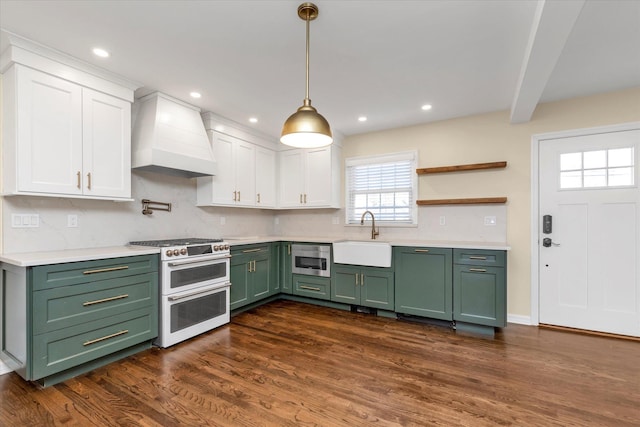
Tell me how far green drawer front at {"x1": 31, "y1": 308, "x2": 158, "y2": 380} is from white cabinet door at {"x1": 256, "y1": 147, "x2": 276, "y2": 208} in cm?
221

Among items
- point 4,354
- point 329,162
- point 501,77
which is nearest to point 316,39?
point 501,77

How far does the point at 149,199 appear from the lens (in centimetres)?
333

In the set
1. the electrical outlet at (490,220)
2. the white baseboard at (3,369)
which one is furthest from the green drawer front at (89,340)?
the electrical outlet at (490,220)

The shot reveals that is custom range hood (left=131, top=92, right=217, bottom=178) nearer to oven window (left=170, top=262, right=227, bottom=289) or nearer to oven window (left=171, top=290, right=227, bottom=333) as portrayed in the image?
oven window (left=170, top=262, right=227, bottom=289)

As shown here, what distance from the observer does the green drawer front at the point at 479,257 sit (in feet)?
10.1

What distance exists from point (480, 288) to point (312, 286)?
2032 millimetres

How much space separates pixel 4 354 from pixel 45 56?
2.28 m

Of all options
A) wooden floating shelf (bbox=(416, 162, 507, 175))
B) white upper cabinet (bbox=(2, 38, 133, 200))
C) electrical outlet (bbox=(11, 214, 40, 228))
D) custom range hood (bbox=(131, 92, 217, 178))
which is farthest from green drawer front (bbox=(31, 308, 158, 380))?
wooden floating shelf (bbox=(416, 162, 507, 175))

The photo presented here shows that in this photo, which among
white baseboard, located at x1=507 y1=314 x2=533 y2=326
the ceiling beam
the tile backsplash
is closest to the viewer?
the ceiling beam

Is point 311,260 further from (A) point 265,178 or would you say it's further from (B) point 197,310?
(B) point 197,310

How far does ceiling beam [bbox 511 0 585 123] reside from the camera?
163 cm

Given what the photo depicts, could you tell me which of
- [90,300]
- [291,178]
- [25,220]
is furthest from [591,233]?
[25,220]

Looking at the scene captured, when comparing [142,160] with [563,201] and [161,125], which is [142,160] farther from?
[563,201]

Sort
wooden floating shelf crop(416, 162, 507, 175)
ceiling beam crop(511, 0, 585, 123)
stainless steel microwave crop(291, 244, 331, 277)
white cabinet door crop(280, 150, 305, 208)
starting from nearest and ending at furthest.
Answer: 1. ceiling beam crop(511, 0, 585, 123)
2. wooden floating shelf crop(416, 162, 507, 175)
3. stainless steel microwave crop(291, 244, 331, 277)
4. white cabinet door crop(280, 150, 305, 208)
